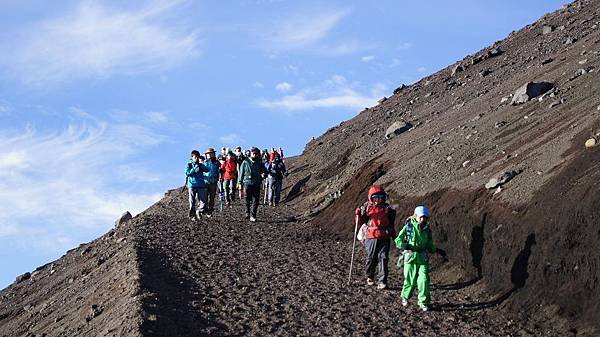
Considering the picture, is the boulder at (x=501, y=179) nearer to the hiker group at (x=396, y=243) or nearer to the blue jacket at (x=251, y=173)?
the hiker group at (x=396, y=243)

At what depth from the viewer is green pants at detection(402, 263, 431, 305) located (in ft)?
45.1

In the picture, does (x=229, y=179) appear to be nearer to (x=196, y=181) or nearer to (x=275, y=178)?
(x=275, y=178)

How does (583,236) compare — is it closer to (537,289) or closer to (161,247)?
(537,289)

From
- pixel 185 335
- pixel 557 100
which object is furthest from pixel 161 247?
pixel 557 100

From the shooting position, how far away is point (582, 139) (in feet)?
52.2

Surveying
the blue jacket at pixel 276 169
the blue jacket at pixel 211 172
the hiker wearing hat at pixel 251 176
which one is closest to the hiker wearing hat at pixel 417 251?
the hiker wearing hat at pixel 251 176

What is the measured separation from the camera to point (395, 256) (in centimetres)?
1769

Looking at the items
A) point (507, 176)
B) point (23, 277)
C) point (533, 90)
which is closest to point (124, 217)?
point (23, 277)

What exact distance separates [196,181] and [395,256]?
781 centimetres

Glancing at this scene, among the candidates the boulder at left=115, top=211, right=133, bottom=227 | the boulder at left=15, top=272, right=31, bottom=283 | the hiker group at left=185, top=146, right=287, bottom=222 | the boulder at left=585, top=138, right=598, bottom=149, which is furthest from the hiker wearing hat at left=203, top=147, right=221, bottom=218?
the boulder at left=585, top=138, right=598, bottom=149

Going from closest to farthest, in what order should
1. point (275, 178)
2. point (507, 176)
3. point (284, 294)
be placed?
point (284, 294), point (507, 176), point (275, 178)

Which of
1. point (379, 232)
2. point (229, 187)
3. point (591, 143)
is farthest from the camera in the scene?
point (229, 187)

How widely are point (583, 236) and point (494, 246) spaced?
7.14 feet

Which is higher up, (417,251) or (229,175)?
(229,175)
